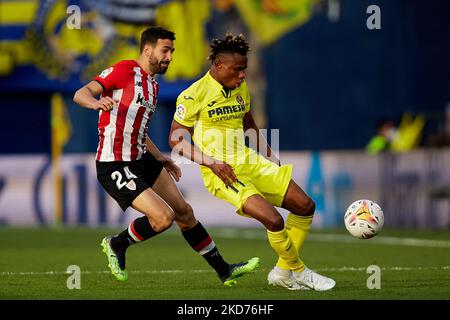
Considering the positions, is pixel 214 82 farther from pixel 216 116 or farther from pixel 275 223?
pixel 275 223

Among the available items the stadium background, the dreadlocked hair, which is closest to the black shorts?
the dreadlocked hair

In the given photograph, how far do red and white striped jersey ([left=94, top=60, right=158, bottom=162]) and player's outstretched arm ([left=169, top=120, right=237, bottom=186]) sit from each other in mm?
334

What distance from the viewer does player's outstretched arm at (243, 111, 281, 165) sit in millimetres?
10836

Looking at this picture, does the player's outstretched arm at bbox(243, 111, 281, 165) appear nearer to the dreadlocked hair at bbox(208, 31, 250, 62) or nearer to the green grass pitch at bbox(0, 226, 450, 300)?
the dreadlocked hair at bbox(208, 31, 250, 62)

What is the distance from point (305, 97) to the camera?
25.8 metres

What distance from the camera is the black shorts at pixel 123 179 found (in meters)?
10.1

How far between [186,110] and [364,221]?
205cm

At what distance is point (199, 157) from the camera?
10164 mm

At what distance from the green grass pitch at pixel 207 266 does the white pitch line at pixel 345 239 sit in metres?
0.01
